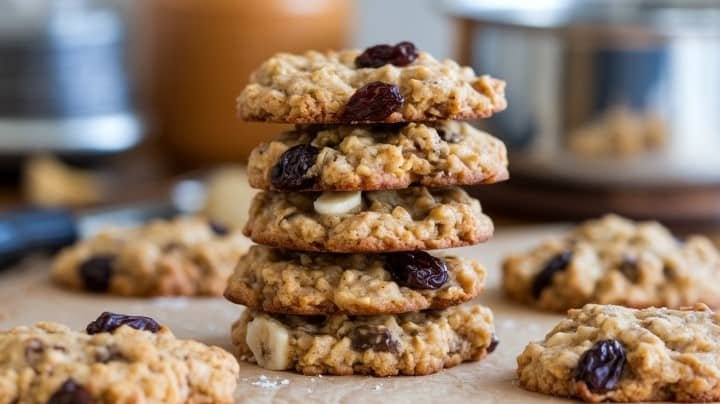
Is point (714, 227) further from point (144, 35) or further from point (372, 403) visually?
point (144, 35)

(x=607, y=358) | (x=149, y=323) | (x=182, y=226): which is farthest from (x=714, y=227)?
(x=149, y=323)

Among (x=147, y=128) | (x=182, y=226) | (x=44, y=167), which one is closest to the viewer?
(x=182, y=226)

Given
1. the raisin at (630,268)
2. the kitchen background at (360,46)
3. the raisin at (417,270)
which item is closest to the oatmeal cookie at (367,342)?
the raisin at (417,270)

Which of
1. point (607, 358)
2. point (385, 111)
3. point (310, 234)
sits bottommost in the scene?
point (607, 358)

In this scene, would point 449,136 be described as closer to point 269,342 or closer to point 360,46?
point 269,342

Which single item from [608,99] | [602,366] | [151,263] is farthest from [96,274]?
[608,99]

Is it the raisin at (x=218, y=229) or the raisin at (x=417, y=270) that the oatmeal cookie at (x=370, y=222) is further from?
the raisin at (x=218, y=229)
